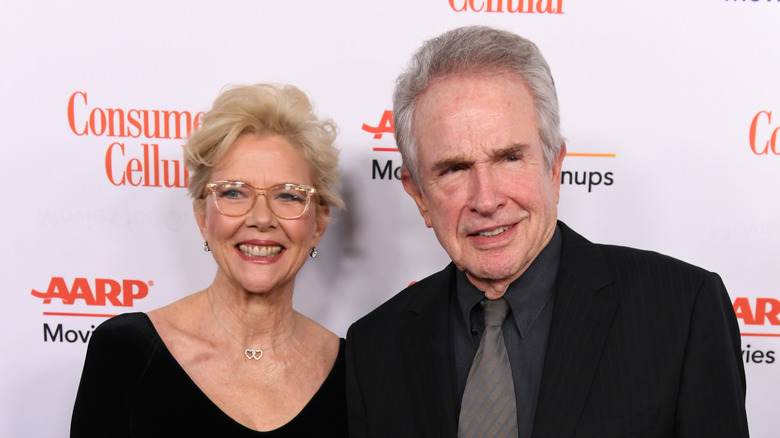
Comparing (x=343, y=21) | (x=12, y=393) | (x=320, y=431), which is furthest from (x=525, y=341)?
(x=12, y=393)

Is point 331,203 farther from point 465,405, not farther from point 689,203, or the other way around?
point 689,203

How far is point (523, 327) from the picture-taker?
50.6 inches

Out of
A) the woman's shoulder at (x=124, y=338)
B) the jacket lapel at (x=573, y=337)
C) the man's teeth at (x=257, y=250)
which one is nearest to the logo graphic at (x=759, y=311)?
the jacket lapel at (x=573, y=337)

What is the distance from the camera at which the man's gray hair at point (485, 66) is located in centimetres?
129

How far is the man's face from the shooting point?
4.12 feet

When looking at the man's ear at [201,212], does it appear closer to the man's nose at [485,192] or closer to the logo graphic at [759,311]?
the man's nose at [485,192]

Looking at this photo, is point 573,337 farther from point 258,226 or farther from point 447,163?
point 258,226

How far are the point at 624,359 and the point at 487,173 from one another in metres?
0.42

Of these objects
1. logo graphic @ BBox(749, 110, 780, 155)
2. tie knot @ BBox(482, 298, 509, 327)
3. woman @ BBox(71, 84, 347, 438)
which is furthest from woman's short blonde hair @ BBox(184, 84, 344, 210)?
logo graphic @ BBox(749, 110, 780, 155)

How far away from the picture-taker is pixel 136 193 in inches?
80.0

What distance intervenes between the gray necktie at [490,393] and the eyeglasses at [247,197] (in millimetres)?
595

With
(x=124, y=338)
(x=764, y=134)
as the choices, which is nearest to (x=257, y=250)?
(x=124, y=338)

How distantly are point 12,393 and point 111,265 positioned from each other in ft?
1.71

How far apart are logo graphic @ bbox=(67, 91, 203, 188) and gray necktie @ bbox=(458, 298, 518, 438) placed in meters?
1.14
